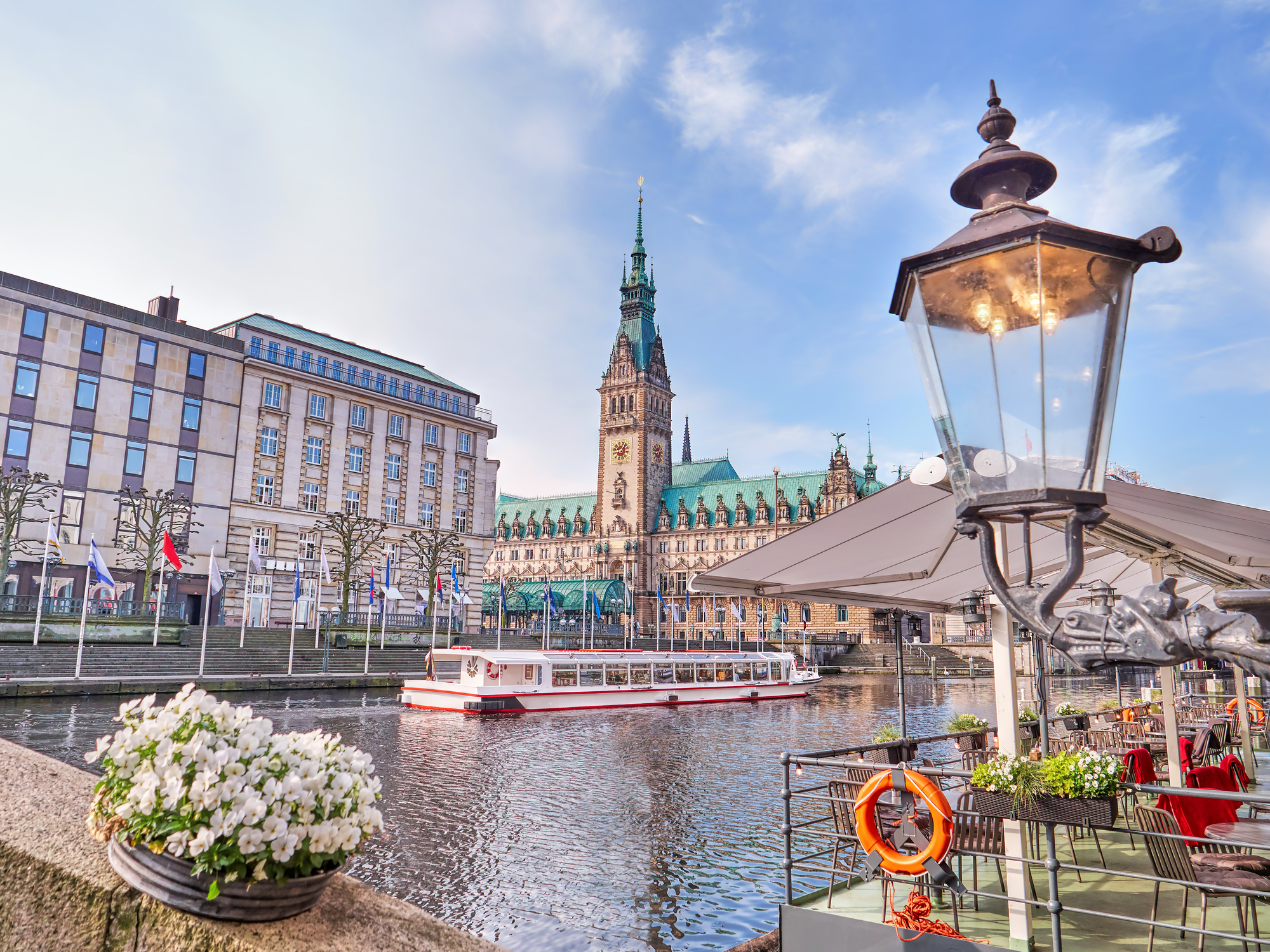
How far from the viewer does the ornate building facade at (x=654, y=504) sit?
367ft

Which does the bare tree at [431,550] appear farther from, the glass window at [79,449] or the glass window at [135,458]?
the glass window at [79,449]

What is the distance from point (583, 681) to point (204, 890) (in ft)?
121

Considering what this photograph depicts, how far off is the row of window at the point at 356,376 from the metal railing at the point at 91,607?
19796 mm

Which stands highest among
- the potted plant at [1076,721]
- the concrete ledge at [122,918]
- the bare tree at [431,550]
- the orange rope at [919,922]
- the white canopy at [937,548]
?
the bare tree at [431,550]

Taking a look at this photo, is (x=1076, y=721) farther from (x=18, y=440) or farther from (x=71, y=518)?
(x=18, y=440)

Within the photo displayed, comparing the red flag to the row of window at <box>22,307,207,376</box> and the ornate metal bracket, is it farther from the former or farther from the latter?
the ornate metal bracket

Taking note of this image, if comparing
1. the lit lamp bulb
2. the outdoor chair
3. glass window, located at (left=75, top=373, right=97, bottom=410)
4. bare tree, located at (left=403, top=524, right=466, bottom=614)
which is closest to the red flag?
glass window, located at (left=75, top=373, right=97, bottom=410)

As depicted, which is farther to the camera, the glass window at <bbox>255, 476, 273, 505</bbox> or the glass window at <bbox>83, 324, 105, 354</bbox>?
the glass window at <bbox>255, 476, 273, 505</bbox>

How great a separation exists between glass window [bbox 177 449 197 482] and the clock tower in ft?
238

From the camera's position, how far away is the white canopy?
271 inches

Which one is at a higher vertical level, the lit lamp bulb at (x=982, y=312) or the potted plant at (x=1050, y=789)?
the lit lamp bulb at (x=982, y=312)

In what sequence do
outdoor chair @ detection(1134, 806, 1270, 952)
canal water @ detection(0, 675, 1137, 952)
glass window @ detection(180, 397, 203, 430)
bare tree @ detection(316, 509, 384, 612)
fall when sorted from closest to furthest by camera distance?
outdoor chair @ detection(1134, 806, 1270, 952) → canal water @ detection(0, 675, 1137, 952) → glass window @ detection(180, 397, 203, 430) → bare tree @ detection(316, 509, 384, 612)

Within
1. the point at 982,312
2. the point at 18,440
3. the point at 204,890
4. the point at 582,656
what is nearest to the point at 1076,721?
the point at 982,312

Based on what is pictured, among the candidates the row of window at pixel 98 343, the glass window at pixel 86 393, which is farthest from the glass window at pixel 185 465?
the glass window at pixel 86 393
